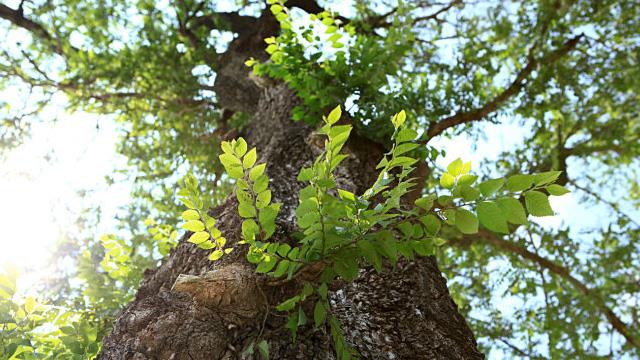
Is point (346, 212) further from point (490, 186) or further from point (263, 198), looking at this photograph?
point (490, 186)

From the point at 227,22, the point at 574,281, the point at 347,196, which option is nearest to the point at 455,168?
the point at 347,196

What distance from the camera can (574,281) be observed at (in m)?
4.93

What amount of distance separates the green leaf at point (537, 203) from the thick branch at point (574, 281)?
396cm

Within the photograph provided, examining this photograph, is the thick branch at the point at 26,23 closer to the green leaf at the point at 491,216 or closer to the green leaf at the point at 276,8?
the green leaf at the point at 276,8

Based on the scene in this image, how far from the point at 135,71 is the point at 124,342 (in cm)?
387

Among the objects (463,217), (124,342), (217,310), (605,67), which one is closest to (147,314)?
(124,342)

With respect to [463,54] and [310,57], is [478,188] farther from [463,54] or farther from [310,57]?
[463,54]

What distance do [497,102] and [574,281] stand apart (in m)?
2.15

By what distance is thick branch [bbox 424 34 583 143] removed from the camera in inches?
137

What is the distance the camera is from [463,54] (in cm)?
452

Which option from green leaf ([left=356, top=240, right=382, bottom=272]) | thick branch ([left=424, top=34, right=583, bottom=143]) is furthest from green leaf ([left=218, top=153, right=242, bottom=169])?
thick branch ([left=424, top=34, right=583, bottom=143])

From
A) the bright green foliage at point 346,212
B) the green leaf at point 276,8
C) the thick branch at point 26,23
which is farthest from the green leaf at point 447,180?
the thick branch at point 26,23

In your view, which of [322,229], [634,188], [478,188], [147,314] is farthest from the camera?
[634,188]

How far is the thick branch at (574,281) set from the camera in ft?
15.6
